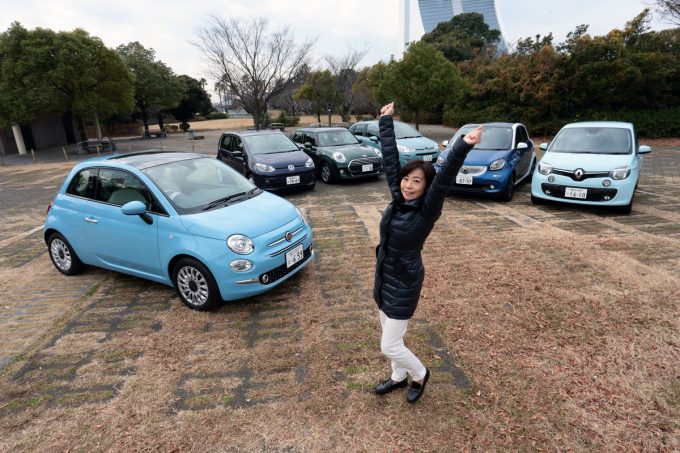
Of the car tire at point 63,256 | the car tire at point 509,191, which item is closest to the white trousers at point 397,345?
the car tire at point 63,256

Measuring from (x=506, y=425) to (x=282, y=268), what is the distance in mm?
2354

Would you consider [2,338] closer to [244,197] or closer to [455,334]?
[244,197]

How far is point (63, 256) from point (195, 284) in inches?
92.3

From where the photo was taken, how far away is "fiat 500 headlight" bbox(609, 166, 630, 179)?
600cm

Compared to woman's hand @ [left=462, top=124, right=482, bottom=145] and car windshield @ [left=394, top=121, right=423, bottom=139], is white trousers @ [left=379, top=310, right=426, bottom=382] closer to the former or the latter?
woman's hand @ [left=462, top=124, right=482, bottom=145]

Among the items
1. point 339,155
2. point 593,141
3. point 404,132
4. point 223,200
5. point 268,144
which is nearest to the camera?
point 223,200

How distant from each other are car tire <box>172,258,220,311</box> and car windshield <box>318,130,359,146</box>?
7.00 m

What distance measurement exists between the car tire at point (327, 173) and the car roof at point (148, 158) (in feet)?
16.5

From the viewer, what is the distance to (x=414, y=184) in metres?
2.17

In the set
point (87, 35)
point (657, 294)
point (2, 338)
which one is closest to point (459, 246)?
point (657, 294)

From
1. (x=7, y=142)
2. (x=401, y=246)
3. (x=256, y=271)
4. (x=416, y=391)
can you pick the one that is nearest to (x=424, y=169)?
(x=401, y=246)

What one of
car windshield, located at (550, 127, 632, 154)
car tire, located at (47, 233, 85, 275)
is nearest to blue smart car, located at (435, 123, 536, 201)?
car windshield, located at (550, 127, 632, 154)

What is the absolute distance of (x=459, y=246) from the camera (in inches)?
206

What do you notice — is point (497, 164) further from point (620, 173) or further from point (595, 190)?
point (620, 173)
